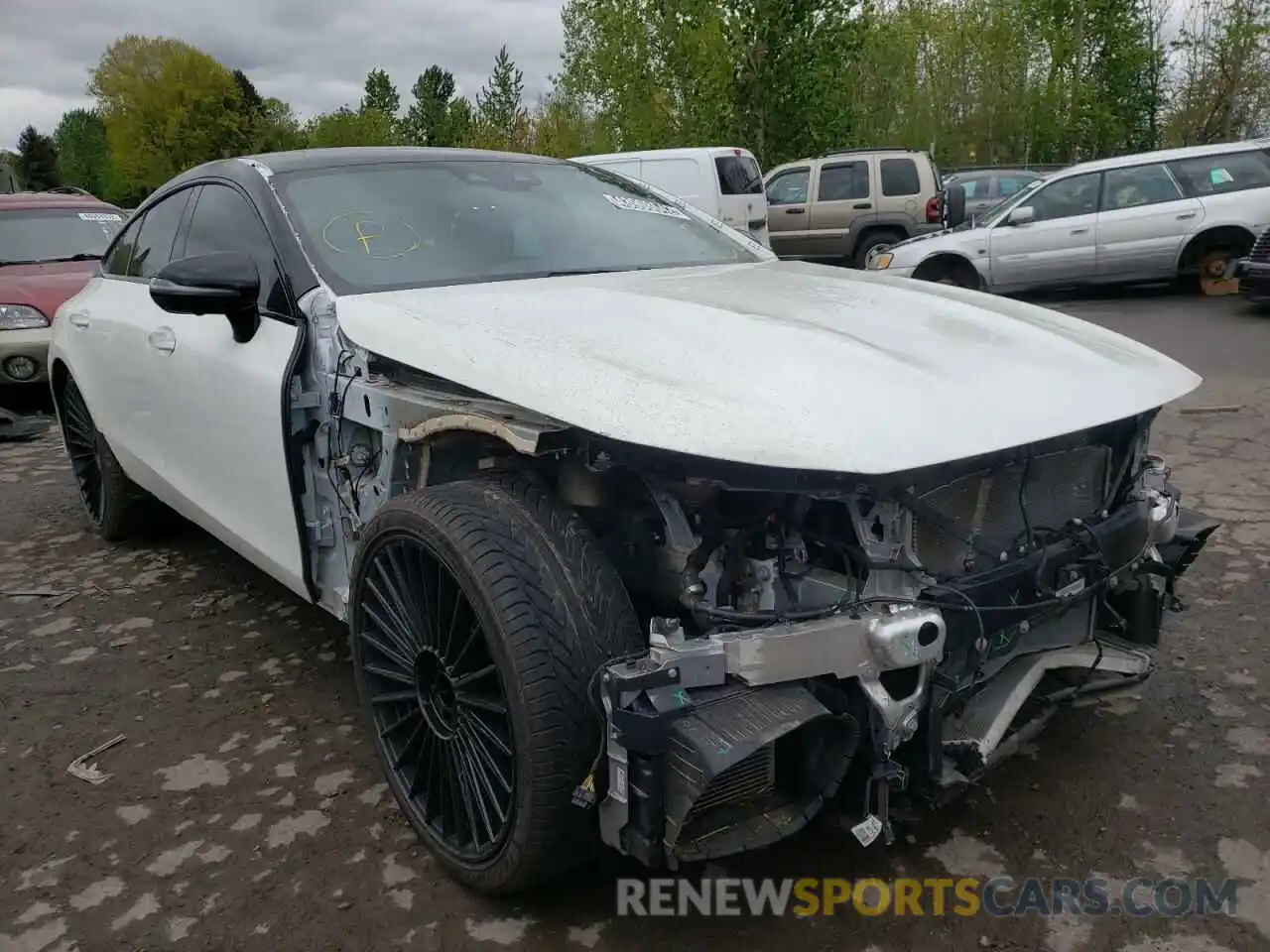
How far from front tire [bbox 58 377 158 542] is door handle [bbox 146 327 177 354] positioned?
1086 mm

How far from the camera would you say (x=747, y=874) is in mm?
2297

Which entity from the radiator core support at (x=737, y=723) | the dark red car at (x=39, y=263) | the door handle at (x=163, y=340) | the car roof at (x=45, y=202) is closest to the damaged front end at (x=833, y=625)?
the radiator core support at (x=737, y=723)

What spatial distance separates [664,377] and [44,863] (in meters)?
1.87

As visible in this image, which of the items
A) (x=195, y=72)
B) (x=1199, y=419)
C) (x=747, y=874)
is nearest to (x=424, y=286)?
(x=747, y=874)

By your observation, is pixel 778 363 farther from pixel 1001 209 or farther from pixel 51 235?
pixel 1001 209

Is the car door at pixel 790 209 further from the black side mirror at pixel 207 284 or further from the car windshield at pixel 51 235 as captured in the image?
the black side mirror at pixel 207 284

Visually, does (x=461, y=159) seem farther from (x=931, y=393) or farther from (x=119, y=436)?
(x=931, y=393)

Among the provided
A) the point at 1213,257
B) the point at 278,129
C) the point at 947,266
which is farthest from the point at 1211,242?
the point at 278,129

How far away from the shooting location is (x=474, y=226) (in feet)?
10.3

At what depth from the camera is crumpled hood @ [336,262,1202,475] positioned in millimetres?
1878

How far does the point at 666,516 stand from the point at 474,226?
1.46 meters

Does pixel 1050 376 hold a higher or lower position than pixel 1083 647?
higher

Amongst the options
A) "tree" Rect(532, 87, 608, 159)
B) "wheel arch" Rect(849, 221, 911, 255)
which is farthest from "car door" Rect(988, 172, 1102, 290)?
"tree" Rect(532, 87, 608, 159)

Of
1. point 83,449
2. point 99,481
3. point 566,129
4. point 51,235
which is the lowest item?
point 99,481
